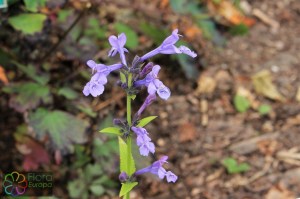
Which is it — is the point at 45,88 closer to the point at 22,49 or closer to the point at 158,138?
the point at 22,49

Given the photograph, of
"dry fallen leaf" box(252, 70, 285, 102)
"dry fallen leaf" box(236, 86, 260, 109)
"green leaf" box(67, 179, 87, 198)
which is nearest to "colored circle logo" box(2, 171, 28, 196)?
"green leaf" box(67, 179, 87, 198)

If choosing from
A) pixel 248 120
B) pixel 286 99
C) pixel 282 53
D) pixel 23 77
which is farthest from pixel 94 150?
pixel 282 53

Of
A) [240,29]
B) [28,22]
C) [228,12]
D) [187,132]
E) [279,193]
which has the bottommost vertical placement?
Answer: [279,193]

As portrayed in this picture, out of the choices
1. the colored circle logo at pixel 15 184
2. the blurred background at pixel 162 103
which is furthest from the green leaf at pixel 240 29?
the colored circle logo at pixel 15 184

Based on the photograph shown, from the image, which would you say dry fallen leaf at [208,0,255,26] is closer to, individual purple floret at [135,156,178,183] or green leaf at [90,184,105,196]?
green leaf at [90,184,105,196]

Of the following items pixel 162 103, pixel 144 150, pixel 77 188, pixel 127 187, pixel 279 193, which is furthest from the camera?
pixel 162 103

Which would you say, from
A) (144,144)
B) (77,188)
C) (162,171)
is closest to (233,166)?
(77,188)

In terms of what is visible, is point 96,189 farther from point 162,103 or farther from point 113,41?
point 113,41
